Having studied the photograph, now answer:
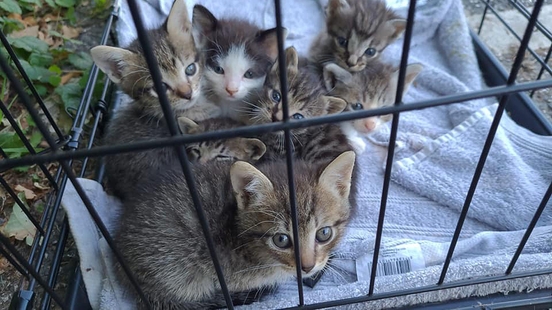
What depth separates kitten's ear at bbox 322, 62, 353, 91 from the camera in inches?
62.2

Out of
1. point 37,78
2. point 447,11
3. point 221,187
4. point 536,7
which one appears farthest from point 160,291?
point 447,11

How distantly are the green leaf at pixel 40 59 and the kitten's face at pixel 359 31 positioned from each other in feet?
3.91

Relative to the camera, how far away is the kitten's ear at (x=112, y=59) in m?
1.38

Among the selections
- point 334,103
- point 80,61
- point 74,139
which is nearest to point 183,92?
point 74,139

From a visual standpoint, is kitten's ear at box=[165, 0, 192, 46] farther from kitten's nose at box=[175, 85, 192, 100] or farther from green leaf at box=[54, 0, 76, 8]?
green leaf at box=[54, 0, 76, 8]

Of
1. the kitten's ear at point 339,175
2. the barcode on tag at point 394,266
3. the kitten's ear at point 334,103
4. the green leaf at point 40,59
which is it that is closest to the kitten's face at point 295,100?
the kitten's ear at point 334,103

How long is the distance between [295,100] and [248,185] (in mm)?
522

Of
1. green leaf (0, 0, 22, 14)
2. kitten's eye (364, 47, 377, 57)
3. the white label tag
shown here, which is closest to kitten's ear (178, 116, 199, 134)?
the white label tag

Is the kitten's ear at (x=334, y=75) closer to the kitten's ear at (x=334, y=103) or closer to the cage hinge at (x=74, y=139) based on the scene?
the kitten's ear at (x=334, y=103)

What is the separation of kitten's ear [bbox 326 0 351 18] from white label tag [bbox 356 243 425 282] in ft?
2.99

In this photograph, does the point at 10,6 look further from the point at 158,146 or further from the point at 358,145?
the point at 158,146

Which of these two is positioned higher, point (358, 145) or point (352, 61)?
point (352, 61)

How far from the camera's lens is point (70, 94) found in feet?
6.10

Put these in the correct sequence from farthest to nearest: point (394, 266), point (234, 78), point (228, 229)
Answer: point (234, 78), point (394, 266), point (228, 229)
